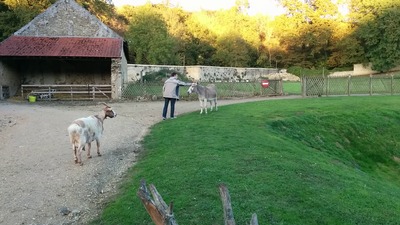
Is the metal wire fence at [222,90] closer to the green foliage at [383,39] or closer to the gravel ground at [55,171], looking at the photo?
the gravel ground at [55,171]

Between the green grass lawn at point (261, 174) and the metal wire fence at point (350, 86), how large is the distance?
523 inches

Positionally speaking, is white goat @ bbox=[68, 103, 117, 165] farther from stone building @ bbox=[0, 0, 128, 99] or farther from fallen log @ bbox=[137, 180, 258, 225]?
stone building @ bbox=[0, 0, 128, 99]

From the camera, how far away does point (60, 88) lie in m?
27.3

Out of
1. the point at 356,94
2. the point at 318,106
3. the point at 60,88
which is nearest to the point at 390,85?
the point at 356,94

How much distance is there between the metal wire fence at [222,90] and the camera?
2595cm

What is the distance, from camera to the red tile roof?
2506 cm

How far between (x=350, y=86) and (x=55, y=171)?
26.2 meters

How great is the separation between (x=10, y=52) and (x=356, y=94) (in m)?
25.2

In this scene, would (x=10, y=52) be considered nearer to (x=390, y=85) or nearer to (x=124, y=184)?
(x=124, y=184)

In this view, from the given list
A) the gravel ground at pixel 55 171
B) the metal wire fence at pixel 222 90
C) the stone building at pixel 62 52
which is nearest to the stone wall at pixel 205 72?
the metal wire fence at pixel 222 90

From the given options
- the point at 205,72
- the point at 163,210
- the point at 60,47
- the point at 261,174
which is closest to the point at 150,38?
the point at 205,72

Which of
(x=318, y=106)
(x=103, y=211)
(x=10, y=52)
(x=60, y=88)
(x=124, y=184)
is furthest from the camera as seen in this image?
(x=60, y=88)

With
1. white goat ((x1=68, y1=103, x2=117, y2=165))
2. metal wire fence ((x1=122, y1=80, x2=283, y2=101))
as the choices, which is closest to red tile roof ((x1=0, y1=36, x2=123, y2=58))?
metal wire fence ((x1=122, y1=80, x2=283, y2=101))

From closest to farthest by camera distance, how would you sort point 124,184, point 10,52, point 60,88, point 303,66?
point 124,184 → point 10,52 → point 60,88 → point 303,66
